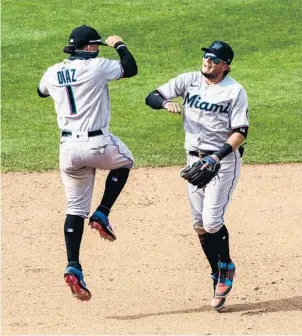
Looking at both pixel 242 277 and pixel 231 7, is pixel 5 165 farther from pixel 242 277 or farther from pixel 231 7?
pixel 231 7

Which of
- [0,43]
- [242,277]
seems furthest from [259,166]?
[0,43]

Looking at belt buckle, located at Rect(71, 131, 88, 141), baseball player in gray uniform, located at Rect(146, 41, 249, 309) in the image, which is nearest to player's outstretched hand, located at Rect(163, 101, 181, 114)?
baseball player in gray uniform, located at Rect(146, 41, 249, 309)

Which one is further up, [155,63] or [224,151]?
[224,151]

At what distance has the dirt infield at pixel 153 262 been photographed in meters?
8.45

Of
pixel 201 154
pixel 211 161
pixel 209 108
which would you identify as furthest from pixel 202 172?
pixel 209 108

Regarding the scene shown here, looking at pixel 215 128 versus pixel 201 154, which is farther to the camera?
pixel 201 154

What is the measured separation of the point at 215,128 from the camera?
846cm

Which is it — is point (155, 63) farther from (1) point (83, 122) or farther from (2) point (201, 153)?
(1) point (83, 122)

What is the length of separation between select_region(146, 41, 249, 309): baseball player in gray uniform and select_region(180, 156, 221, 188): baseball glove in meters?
0.03

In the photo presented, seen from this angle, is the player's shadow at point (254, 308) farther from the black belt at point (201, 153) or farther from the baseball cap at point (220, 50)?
the baseball cap at point (220, 50)

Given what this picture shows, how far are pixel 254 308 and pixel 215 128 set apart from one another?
5.06ft

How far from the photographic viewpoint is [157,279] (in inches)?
371

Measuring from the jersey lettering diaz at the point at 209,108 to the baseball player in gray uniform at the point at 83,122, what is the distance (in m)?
0.49

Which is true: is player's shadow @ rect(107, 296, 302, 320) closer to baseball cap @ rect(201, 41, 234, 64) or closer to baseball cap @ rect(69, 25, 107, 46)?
baseball cap @ rect(201, 41, 234, 64)
